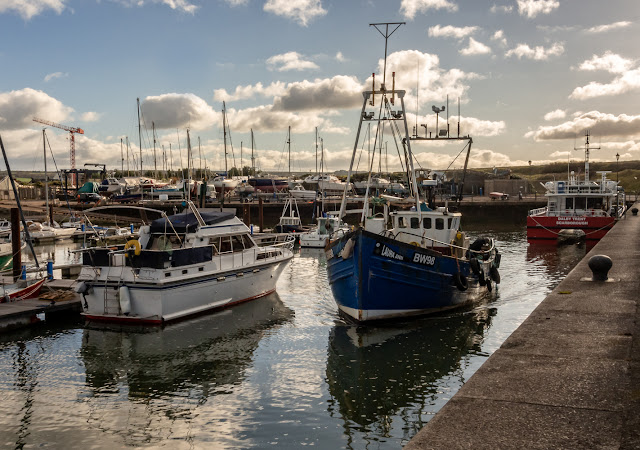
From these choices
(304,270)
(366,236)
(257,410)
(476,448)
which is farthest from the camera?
(304,270)

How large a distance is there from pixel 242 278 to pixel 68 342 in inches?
252

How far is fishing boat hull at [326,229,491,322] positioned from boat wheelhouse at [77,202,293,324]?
408 centimetres

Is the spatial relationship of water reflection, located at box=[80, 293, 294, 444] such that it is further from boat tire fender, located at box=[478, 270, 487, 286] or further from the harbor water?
boat tire fender, located at box=[478, 270, 487, 286]

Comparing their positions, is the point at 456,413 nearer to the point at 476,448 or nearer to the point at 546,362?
the point at 476,448

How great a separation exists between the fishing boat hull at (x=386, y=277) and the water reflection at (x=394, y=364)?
0.61 meters

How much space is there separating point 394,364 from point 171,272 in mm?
7852

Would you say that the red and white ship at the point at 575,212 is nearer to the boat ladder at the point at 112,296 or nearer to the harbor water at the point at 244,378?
the harbor water at the point at 244,378

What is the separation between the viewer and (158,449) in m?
9.67

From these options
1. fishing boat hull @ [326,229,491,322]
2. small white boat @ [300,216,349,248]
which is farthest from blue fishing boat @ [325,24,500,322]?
small white boat @ [300,216,349,248]

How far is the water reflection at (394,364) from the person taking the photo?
37.2 feet

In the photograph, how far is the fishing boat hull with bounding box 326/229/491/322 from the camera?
54.4ft

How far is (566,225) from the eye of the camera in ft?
142

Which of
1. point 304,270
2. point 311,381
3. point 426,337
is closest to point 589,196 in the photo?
point 304,270

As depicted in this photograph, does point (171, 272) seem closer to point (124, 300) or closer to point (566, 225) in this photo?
point (124, 300)
